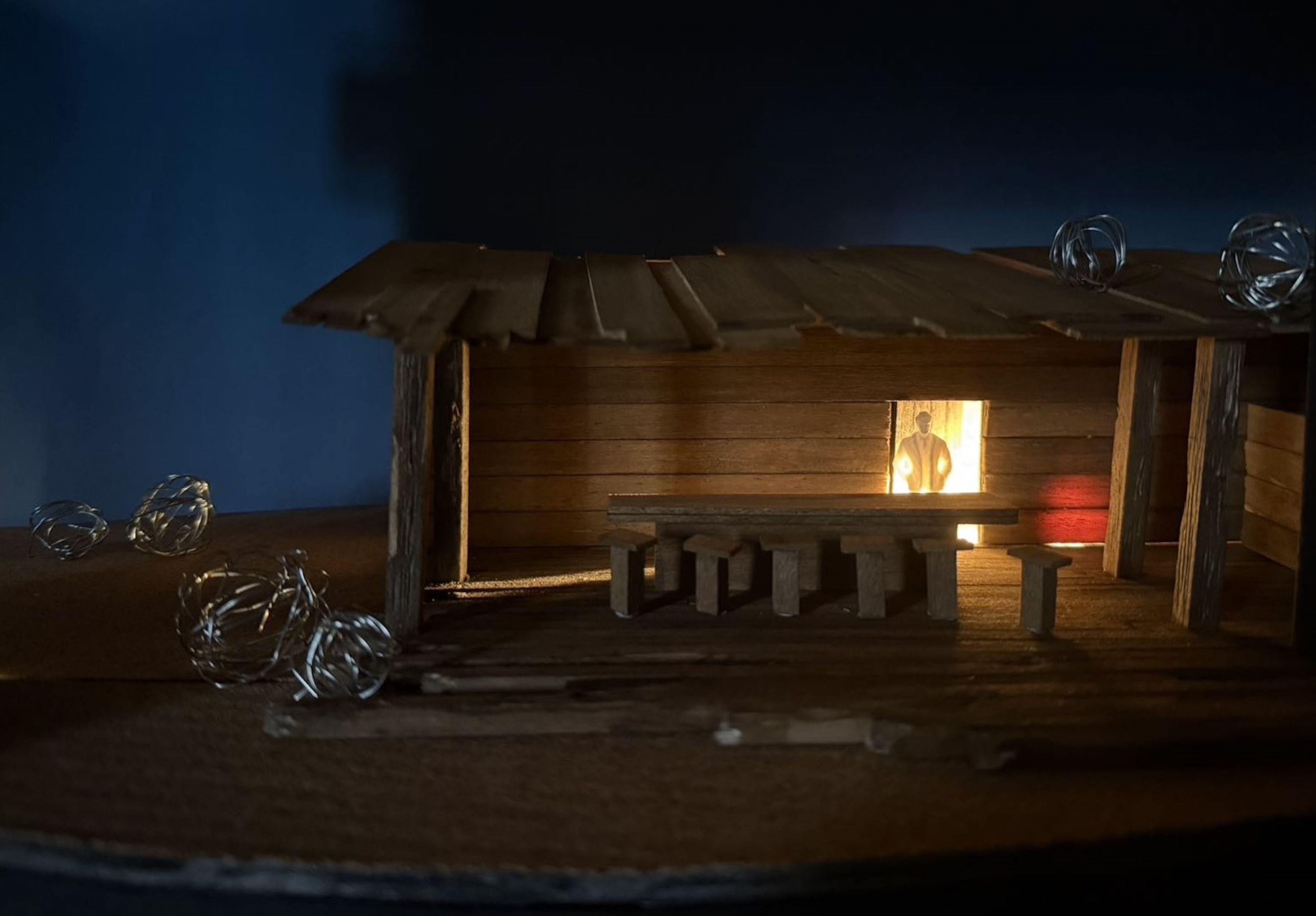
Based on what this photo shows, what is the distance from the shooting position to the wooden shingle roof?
180 inches

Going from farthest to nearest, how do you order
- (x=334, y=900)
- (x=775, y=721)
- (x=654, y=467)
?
(x=654, y=467), (x=775, y=721), (x=334, y=900)

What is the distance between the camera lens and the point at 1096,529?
6988mm

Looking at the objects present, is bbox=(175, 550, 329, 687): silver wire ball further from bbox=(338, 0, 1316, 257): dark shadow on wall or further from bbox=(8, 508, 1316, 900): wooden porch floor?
bbox=(338, 0, 1316, 257): dark shadow on wall

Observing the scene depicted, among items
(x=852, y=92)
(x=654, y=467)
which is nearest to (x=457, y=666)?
(x=654, y=467)

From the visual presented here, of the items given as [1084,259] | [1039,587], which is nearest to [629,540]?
[1039,587]

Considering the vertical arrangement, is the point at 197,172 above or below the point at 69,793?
above

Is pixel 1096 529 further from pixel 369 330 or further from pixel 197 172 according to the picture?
pixel 197 172

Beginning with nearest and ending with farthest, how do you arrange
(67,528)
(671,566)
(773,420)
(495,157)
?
(671,566)
(773,420)
(67,528)
(495,157)

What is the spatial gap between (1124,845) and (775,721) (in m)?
1.17

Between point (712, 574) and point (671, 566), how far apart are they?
0.36 metres

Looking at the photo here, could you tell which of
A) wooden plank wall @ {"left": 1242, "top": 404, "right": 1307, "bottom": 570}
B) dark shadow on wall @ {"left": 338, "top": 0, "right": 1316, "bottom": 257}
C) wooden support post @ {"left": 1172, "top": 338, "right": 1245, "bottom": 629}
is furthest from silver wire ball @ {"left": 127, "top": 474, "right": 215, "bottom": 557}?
wooden plank wall @ {"left": 1242, "top": 404, "right": 1307, "bottom": 570}

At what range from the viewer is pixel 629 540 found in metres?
5.48

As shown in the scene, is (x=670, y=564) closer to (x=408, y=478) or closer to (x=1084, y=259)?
(x=408, y=478)

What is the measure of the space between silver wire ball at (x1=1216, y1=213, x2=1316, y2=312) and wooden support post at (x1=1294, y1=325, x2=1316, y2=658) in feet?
0.66
